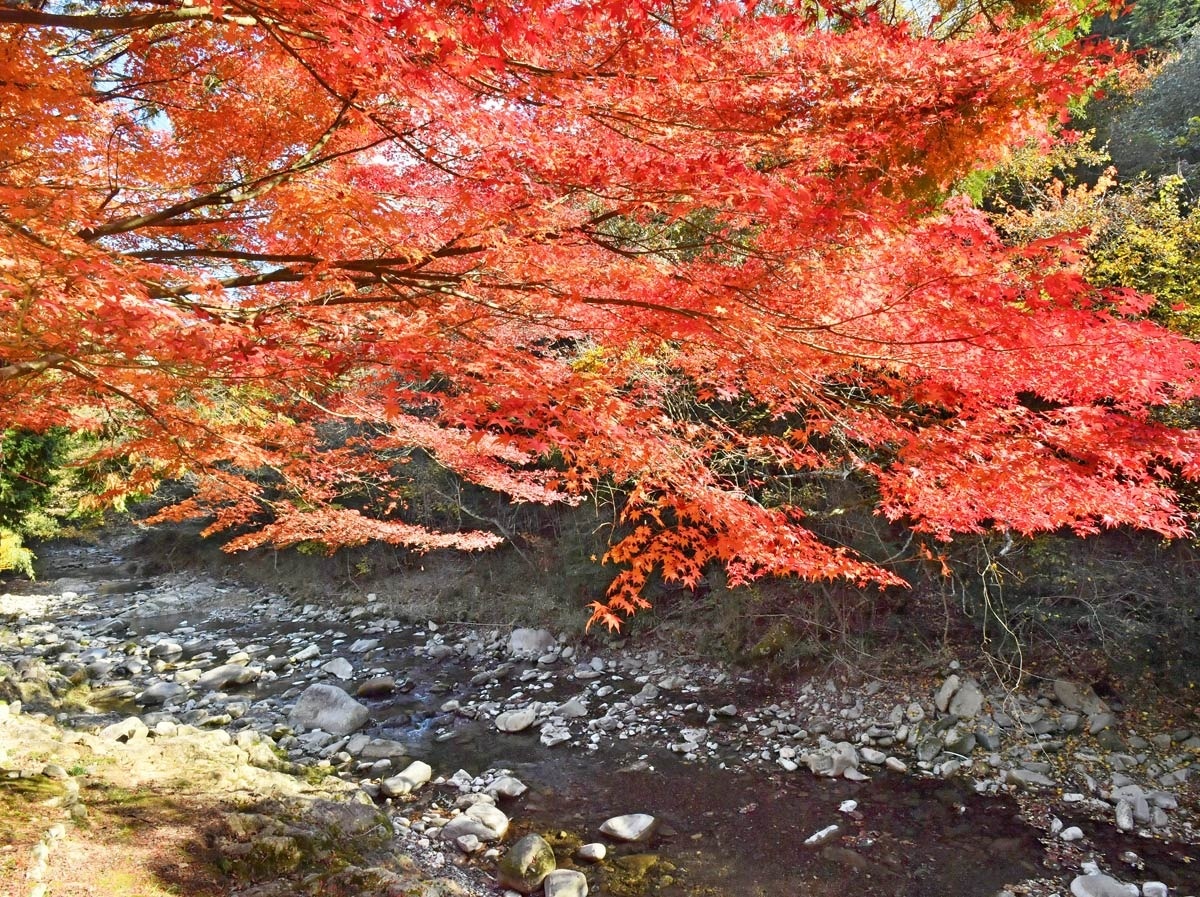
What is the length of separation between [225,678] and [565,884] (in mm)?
7668

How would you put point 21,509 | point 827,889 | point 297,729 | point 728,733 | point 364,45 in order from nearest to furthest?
point 364,45
point 827,889
point 728,733
point 297,729
point 21,509

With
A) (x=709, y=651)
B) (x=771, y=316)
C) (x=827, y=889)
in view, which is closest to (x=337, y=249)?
(x=771, y=316)

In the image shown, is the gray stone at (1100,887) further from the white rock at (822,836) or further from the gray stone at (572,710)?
the gray stone at (572,710)

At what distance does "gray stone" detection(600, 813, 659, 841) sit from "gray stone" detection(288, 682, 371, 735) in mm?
4003

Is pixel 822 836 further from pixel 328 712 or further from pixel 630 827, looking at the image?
pixel 328 712

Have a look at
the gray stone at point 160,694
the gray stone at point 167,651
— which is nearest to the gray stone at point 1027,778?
the gray stone at point 160,694

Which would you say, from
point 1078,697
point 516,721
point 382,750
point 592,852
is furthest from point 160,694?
point 1078,697

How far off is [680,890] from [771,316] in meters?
4.25

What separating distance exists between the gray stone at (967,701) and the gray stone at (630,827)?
369cm

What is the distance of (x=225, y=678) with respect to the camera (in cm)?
1035

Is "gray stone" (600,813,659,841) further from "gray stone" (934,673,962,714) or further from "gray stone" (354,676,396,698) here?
"gray stone" (354,676,396,698)

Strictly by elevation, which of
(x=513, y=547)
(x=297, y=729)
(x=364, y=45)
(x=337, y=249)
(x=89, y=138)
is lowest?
(x=297, y=729)

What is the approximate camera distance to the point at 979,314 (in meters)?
3.51

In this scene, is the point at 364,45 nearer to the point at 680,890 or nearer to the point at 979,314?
the point at 979,314
